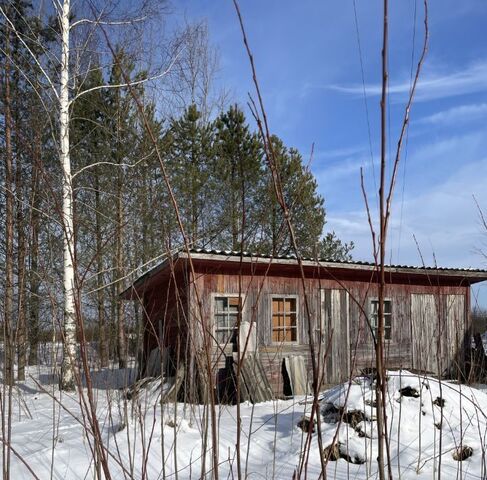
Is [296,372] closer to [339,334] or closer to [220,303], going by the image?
[339,334]

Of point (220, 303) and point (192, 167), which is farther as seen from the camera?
point (192, 167)

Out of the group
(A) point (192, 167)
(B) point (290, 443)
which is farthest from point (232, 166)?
(B) point (290, 443)

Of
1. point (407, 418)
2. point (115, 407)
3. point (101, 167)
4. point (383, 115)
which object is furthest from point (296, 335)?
point (383, 115)

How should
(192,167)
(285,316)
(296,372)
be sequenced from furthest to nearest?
(192,167) < (285,316) < (296,372)

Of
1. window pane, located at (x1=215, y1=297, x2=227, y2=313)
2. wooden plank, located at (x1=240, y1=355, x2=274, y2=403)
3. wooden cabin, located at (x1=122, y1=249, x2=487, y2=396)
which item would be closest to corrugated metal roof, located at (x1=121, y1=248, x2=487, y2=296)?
wooden cabin, located at (x1=122, y1=249, x2=487, y2=396)

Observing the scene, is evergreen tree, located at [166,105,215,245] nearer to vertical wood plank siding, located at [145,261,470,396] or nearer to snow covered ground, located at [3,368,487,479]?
vertical wood plank siding, located at [145,261,470,396]

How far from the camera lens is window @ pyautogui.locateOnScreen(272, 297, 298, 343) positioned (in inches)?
392

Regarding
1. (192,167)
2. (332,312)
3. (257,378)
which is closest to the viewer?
(257,378)

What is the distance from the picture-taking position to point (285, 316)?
1005 centimetres

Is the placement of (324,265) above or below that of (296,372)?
above

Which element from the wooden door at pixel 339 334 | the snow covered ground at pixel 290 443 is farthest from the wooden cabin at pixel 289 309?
the snow covered ground at pixel 290 443

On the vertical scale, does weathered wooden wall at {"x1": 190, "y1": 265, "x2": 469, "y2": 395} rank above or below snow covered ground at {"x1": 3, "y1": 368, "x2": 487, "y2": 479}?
above

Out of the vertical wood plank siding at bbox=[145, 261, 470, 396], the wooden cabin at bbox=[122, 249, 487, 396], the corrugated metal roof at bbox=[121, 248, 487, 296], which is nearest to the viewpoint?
the corrugated metal roof at bbox=[121, 248, 487, 296]

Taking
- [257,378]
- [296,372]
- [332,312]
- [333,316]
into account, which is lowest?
[296,372]
